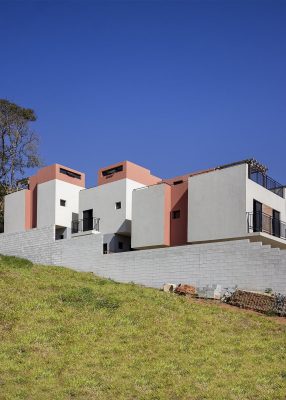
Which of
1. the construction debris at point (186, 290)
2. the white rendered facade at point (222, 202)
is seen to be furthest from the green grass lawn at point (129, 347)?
the white rendered facade at point (222, 202)

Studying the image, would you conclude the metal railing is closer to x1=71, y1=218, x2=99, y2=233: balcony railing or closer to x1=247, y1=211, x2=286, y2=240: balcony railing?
x1=247, y1=211, x2=286, y2=240: balcony railing

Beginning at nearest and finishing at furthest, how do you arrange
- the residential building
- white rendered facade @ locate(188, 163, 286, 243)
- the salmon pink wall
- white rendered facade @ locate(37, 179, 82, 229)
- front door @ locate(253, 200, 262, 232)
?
white rendered facade @ locate(188, 163, 286, 243) → front door @ locate(253, 200, 262, 232) → the residential building → the salmon pink wall → white rendered facade @ locate(37, 179, 82, 229)

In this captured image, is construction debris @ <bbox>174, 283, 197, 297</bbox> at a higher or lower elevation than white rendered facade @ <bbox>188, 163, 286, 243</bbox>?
lower

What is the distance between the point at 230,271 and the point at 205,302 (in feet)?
9.74

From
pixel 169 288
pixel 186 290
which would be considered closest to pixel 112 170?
pixel 169 288

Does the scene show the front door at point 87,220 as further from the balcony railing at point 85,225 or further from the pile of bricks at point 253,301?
the pile of bricks at point 253,301

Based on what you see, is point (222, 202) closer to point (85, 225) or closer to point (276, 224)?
point (276, 224)

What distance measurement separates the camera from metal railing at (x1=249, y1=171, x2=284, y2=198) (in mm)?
28625

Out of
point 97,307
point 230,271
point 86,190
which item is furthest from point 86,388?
point 86,190

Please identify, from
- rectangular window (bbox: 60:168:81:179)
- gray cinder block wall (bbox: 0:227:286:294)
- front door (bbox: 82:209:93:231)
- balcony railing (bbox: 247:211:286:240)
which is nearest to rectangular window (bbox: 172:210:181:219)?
gray cinder block wall (bbox: 0:227:286:294)

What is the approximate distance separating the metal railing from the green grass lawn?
9967mm

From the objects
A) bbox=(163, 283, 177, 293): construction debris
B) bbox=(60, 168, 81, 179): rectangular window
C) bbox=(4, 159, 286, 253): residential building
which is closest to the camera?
bbox=(163, 283, 177, 293): construction debris

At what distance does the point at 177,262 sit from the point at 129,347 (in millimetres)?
12415

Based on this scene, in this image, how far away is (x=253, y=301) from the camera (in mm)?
21016
